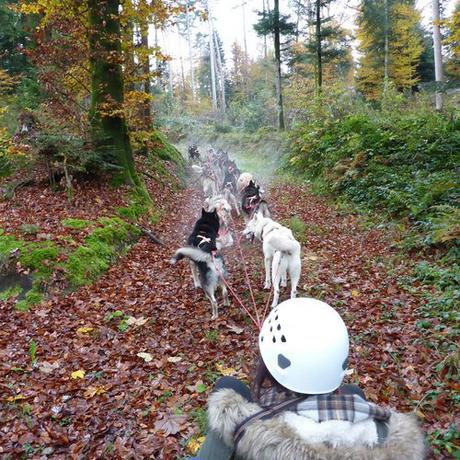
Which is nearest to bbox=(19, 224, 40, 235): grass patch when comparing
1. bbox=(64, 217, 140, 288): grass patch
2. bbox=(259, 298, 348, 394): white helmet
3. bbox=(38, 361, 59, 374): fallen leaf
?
bbox=(64, 217, 140, 288): grass patch

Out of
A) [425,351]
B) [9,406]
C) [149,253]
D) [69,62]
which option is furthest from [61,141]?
[425,351]

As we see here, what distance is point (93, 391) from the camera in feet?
15.1

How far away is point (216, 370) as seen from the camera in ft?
16.3

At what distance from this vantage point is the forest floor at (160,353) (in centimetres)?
397

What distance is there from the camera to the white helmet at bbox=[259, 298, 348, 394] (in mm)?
1895

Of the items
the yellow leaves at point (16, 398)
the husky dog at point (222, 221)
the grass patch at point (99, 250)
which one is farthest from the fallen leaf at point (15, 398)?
the husky dog at point (222, 221)

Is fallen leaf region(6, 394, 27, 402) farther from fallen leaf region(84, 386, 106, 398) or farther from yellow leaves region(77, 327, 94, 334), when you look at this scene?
yellow leaves region(77, 327, 94, 334)

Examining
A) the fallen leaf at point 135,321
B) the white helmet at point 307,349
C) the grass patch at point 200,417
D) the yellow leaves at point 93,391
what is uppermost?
the white helmet at point 307,349

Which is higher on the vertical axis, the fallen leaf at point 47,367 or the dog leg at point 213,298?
the dog leg at point 213,298

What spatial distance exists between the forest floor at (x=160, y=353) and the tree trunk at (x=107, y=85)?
3.29 m

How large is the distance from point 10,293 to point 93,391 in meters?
2.89

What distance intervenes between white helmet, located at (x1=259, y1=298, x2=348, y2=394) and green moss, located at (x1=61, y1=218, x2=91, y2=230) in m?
7.24

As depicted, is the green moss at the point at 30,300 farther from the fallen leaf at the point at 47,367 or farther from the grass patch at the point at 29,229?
the grass patch at the point at 29,229

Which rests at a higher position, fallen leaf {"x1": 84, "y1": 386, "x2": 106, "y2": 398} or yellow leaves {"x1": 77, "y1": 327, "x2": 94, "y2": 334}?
yellow leaves {"x1": 77, "y1": 327, "x2": 94, "y2": 334}
